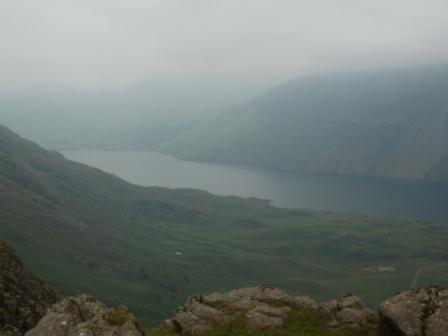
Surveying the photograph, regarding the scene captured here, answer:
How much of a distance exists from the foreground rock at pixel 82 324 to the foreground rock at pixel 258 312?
465 cm

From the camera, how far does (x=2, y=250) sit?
189ft

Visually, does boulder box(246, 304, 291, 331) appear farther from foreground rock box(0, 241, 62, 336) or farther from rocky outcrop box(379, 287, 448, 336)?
foreground rock box(0, 241, 62, 336)

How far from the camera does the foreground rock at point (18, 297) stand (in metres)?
46.5

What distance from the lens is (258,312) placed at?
35219 millimetres

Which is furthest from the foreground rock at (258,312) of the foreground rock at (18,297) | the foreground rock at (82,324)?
the foreground rock at (18,297)

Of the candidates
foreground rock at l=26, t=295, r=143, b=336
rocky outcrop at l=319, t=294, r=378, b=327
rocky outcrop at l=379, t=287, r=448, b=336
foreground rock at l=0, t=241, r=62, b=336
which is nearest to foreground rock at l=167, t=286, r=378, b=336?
rocky outcrop at l=319, t=294, r=378, b=327

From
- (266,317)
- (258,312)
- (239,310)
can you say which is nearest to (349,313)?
(266,317)

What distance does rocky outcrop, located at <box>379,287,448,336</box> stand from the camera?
1103 inches

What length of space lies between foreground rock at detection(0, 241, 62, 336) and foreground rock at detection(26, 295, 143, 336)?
13.4 metres

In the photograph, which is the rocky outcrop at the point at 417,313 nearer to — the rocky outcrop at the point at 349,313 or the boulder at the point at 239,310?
the rocky outcrop at the point at 349,313

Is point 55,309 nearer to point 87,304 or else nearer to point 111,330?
point 87,304

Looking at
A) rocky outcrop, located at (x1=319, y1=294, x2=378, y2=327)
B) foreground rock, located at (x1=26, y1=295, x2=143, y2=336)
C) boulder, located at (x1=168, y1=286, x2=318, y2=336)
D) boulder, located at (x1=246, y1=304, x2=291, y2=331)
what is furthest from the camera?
rocky outcrop, located at (x1=319, y1=294, x2=378, y2=327)

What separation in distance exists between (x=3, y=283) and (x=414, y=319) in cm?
4009

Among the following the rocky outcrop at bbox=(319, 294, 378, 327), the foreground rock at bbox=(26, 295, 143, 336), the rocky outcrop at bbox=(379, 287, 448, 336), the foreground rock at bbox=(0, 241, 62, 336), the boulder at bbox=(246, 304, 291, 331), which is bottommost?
the foreground rock at bbox=(0, 241, 62, 336)
